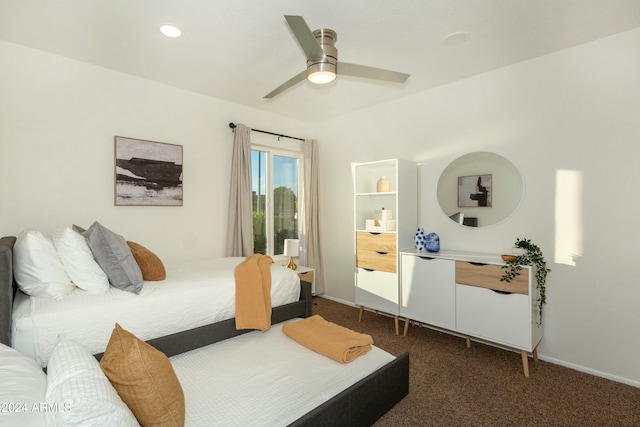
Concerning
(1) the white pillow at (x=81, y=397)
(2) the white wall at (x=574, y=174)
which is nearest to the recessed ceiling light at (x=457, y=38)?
(2) the white wall at (x=574, y=174)

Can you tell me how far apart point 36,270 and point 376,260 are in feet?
9.38

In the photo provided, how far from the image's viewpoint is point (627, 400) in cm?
220

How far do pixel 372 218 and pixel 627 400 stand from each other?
264 centimetres

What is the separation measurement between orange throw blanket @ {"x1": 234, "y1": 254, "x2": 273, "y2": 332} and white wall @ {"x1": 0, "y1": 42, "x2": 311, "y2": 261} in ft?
4.49

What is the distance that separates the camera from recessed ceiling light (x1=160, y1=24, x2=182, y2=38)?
90.6 inches

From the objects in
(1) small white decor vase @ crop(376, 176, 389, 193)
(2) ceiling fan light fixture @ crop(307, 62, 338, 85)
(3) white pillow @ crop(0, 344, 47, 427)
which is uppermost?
(2) ceiling fan light fixture @ crop(307, 62, 338, 85)

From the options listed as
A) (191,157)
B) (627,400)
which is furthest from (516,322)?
(191,157)

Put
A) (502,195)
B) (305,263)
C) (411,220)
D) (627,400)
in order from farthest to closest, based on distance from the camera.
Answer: (305,263), (411,220), (502,195), (627,400)

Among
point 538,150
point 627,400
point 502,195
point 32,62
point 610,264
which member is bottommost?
point 627,400

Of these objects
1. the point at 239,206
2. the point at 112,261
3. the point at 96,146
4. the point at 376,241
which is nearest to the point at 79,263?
the point at 112,261

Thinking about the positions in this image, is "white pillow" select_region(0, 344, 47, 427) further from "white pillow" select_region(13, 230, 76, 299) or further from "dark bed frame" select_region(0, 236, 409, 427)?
"white pillow" select_region(13, 230, 76, 299)

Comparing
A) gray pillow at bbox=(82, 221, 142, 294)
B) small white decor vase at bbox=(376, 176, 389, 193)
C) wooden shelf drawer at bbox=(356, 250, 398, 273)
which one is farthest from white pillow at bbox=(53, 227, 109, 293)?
small white decor vase at bbox=(376, 176, 389, 193)

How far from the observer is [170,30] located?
2.35 meters

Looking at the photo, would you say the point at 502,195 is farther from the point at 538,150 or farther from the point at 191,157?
the point at 191,157
